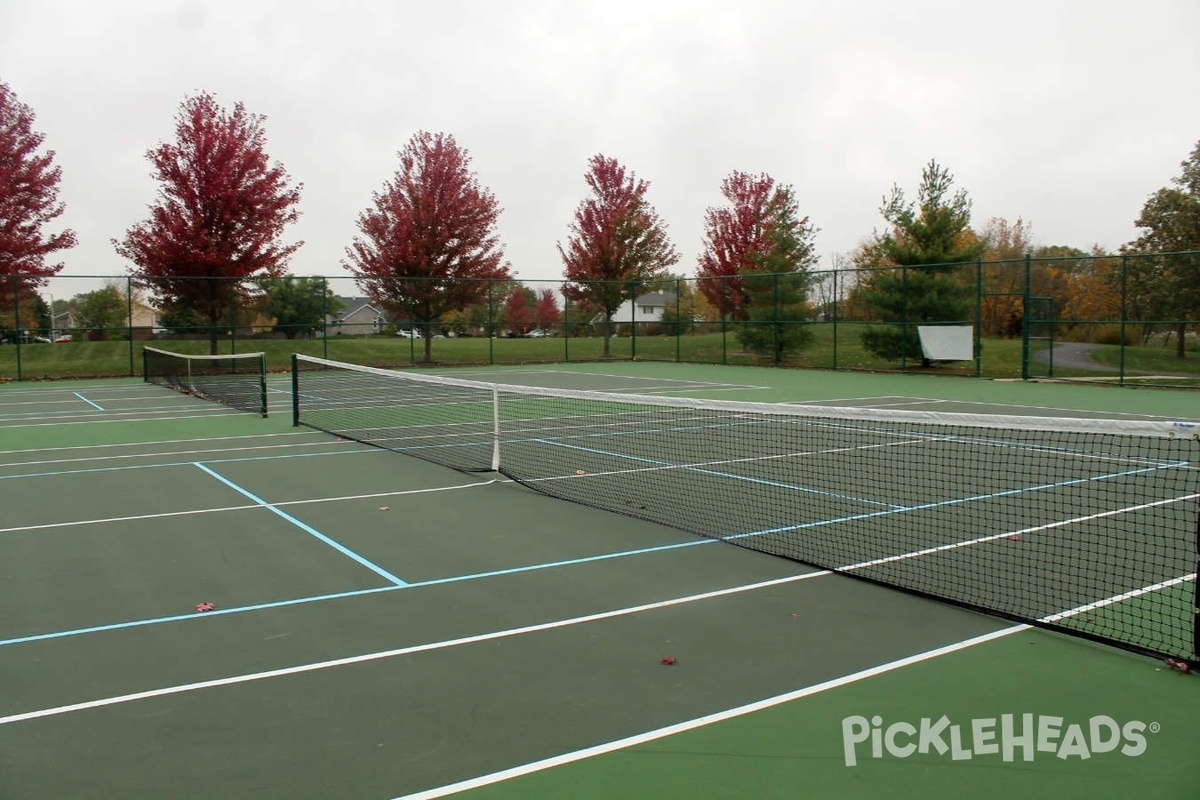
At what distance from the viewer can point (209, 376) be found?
87.8ft

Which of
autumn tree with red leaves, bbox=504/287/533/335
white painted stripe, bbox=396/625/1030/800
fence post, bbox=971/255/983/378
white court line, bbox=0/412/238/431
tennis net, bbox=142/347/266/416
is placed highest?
autumn tree with red leaves, bbox=504/287/533/335

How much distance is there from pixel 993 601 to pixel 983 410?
1252cm

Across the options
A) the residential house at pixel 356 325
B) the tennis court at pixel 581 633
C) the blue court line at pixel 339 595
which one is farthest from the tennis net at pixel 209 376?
the blue court line at pixel 339 595

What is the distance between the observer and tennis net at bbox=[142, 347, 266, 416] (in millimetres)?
19531

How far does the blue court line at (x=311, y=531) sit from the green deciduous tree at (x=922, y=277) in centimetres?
2174

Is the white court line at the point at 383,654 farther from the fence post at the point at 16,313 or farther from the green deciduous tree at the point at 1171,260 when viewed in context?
the fence post at the point at 16,313

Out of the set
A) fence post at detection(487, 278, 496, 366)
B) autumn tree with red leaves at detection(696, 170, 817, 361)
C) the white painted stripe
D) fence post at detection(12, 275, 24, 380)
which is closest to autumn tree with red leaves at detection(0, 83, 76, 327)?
fence post at detection(12, 275, 24, 380)

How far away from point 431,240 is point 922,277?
17476 mm

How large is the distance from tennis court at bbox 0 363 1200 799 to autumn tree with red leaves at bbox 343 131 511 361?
74.3 ft

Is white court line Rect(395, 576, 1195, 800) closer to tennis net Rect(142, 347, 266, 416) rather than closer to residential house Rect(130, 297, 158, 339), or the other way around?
tennis net Rect(142, 347, 266, 416)

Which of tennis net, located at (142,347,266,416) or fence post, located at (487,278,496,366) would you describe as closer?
tennis net, located at (142,347,266,416)

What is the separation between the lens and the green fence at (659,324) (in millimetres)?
25875

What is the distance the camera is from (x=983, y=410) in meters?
17.1

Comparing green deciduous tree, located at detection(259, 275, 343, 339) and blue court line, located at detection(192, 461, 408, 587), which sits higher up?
green deciduous tree, located at detection(259, 275, 343, 339)
